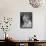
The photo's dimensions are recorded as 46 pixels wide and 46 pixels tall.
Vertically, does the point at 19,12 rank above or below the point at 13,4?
below

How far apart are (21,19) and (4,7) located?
73cm

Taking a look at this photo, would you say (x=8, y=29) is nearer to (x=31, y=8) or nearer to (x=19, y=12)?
(x=19, y=12)

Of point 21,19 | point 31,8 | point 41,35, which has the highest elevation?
point 31,8

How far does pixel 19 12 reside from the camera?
15.1 feet

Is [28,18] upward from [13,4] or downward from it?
downward

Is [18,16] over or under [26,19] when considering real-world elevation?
over

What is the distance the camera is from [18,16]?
4598mm

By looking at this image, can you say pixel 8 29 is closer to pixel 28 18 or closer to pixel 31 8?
pixel 28 18

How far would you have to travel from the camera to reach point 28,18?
4.63 metres

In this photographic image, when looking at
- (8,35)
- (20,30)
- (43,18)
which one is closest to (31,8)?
(43,18)

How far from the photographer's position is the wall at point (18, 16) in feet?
15.0

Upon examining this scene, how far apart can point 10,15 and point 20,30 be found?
0.63m

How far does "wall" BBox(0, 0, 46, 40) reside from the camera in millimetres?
4559

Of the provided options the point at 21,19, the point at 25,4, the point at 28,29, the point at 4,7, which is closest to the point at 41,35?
the point at 28,29
